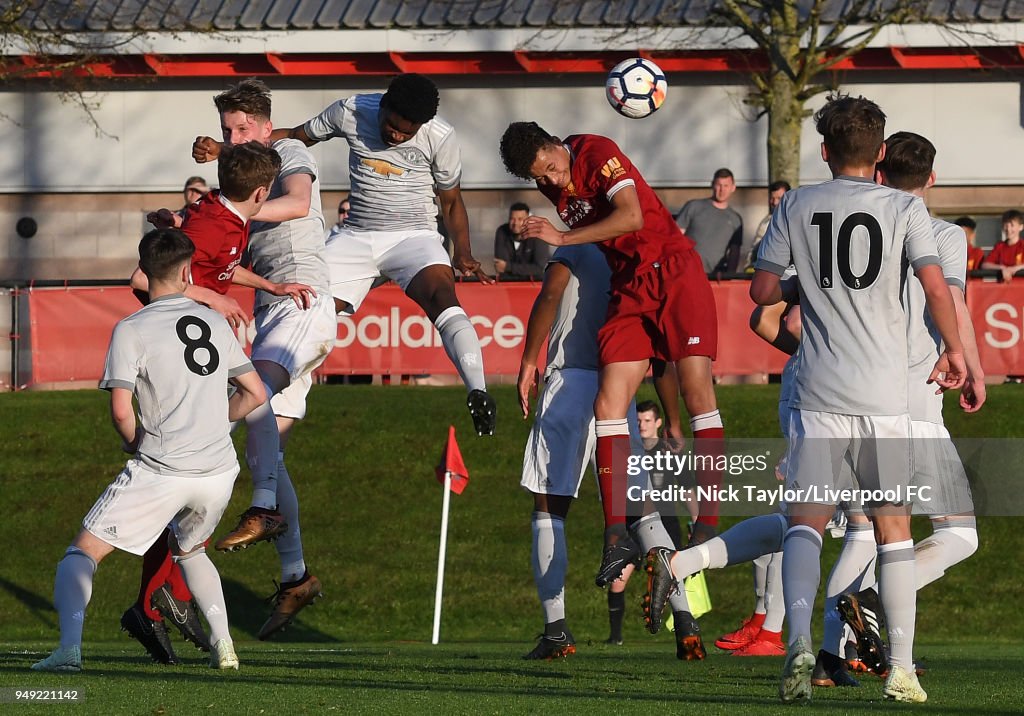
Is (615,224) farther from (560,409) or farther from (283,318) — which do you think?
(283,318)

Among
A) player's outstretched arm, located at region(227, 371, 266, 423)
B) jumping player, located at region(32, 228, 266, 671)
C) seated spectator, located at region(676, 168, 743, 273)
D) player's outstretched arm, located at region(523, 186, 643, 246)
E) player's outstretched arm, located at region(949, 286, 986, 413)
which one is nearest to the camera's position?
player's outstretched arm, located at region(949, 286, 986, 413)

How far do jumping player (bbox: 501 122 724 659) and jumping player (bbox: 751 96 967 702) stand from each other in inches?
79.2

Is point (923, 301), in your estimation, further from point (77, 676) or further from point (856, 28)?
point (856, 28)

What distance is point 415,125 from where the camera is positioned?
9.82 meters

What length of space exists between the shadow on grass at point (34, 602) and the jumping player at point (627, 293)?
699 centimetres

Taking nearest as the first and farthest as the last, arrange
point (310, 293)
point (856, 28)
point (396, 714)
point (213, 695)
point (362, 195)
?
1. point (396, 714)
2. point (213, 695)
3. point (310, 293)
4. point (362, 195)
5. point (856, 28)

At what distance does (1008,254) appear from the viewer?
60.9ft

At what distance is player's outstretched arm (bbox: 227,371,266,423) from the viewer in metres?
7.73

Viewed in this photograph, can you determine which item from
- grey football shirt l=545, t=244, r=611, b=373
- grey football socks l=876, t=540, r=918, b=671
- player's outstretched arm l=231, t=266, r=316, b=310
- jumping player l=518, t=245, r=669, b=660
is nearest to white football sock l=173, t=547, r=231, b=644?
player's outstretched arm l=231, t=266, r=316, b=310

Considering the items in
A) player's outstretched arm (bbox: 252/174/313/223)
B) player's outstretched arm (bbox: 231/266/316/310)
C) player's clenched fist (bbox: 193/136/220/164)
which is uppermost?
player's clenched fist (bbox: 193/136/220/164)

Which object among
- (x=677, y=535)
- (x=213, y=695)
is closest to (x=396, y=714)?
(x=213, y=695)

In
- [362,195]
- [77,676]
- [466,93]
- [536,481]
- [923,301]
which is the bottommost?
[77,676]

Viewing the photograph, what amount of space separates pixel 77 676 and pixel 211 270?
246cm

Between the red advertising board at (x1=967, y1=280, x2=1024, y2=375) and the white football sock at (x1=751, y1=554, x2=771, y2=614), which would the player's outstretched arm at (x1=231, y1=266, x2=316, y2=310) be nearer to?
the white football sock at (x1=751, y1=554, x2=771, y2=614)
